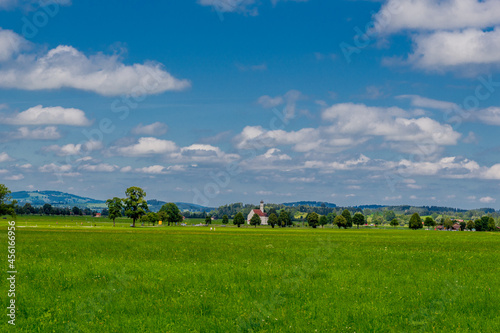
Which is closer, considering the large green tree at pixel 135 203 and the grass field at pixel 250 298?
the grass field at pixel 250 298

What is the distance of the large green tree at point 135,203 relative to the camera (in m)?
165

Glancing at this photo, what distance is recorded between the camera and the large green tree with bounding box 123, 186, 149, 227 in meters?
165

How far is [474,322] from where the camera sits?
1648 cm

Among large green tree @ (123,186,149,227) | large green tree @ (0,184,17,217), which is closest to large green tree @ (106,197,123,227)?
large green tree @ (123,186,149,227)

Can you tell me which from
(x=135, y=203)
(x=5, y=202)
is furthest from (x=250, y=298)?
(x=135, y=203)

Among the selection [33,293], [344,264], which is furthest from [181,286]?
[344,264]

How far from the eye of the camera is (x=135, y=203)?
16512cm

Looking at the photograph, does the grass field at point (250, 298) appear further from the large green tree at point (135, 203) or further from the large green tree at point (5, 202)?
the large green tree at point (135, 203)

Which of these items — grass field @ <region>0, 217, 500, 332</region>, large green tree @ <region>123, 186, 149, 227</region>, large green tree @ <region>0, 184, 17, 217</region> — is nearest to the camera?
grass field @ <region>0, 217, 500, 332</region>

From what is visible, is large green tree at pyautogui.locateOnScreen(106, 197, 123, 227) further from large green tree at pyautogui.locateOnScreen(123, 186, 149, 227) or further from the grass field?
the grass field

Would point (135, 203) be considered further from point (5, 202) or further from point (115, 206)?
point (5, 202)

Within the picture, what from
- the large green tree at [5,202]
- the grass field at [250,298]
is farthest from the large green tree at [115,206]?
the grass field at [250,298]

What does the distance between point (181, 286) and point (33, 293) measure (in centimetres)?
665

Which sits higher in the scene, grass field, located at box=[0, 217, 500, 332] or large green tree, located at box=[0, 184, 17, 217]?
large green tree, located at box=[0, 184, 17, 217]
